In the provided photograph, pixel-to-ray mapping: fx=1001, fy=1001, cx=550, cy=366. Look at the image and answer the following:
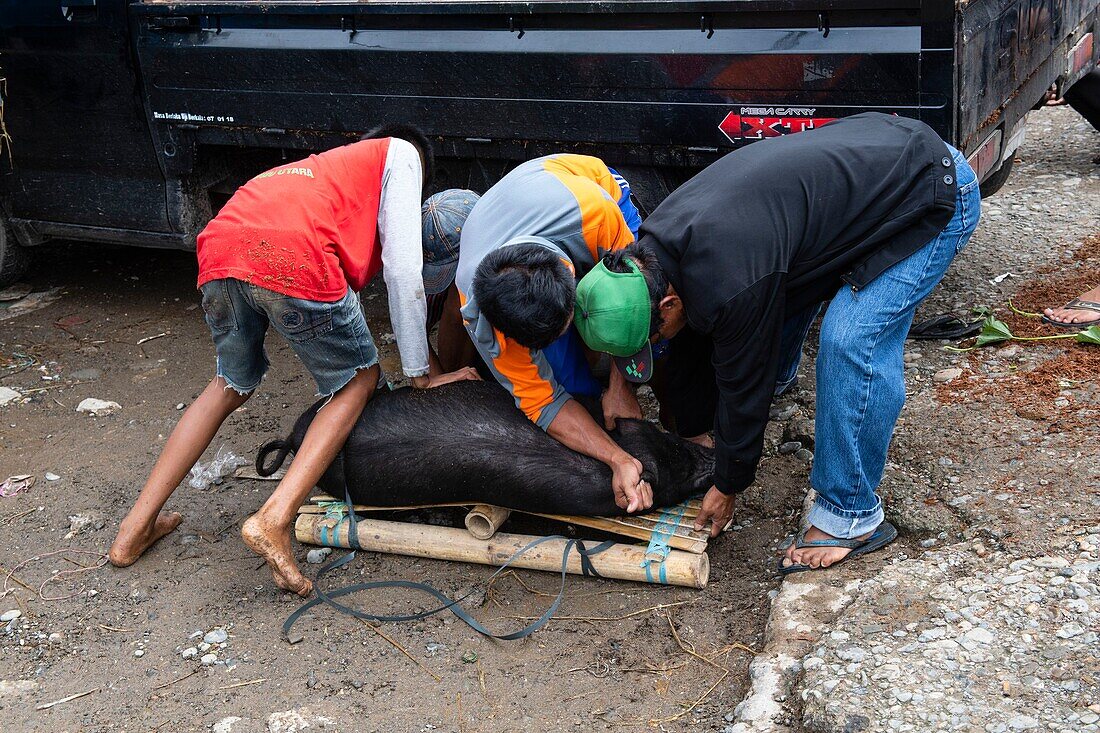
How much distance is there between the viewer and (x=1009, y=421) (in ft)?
11.4

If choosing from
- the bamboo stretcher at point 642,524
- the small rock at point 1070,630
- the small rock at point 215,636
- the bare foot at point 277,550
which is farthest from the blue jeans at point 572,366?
the small rock at point 1070,630

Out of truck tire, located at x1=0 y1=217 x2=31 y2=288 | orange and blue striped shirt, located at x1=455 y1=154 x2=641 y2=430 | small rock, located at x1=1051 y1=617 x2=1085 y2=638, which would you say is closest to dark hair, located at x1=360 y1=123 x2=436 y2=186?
orange and blue striped shirt, located at x1=455 y1=154 x2=641 y2=430

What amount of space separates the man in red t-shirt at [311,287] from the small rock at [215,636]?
23 cm

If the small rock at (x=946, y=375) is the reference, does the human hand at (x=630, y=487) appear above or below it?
above

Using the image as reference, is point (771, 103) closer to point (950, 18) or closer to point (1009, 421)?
point (950, 18)

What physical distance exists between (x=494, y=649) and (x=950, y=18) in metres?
2.48

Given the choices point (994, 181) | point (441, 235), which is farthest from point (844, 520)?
point (994, 181)

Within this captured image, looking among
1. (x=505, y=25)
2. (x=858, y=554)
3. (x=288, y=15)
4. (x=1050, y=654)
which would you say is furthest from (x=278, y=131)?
(x=1050, y=654)

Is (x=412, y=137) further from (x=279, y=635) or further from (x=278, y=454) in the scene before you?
(x=279, y=635)

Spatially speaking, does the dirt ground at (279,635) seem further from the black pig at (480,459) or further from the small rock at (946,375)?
the small rock at (946,375)

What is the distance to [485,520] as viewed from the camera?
3.39 metres

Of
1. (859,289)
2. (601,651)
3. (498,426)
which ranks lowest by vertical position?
(601,651)

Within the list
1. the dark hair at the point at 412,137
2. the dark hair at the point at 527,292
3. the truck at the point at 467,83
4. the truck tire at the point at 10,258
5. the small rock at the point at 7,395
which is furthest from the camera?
the truck tire at the point at 10,258

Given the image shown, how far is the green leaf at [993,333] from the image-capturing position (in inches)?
160
